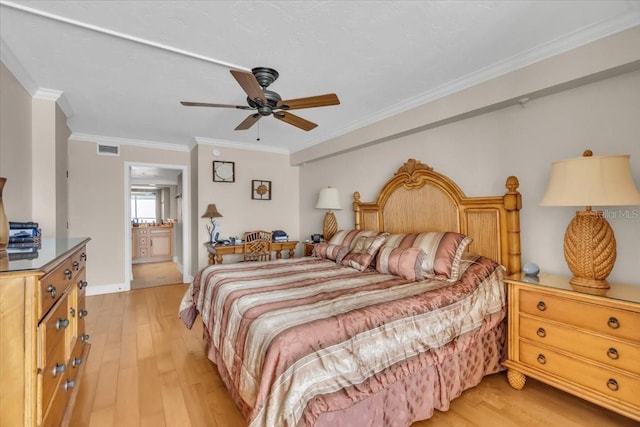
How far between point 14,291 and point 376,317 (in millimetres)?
1562

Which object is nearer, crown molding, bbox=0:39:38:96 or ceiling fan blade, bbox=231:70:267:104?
ceiling fan blade, bbox=231:70:267:104

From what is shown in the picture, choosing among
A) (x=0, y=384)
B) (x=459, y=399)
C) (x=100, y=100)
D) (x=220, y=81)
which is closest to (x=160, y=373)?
(x=0, y=384)

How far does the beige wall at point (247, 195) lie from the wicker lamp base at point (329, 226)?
100 cm

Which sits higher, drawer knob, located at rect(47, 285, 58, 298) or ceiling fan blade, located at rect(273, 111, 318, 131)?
ceiling fan blade, located at rect(273, 111, 318, 131)

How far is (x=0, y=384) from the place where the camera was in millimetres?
1020

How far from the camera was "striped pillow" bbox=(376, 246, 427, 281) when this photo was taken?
8.00 feet

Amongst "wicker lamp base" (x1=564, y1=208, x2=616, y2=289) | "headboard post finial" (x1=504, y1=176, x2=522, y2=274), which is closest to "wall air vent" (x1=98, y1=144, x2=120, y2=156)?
"headboard post finial" (x1=504, y1=176, x2=522, y2=274)

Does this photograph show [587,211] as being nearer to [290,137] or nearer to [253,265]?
[253,265]

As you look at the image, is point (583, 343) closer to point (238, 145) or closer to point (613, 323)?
point (613, 323)

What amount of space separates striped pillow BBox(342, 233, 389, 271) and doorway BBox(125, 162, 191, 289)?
3.42m

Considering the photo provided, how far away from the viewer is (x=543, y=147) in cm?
235

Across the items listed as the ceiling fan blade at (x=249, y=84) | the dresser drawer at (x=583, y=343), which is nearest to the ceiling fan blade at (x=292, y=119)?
the ceiling fan blade at (x=249, y=84)

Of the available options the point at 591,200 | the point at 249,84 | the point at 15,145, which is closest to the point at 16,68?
the point at 15,145

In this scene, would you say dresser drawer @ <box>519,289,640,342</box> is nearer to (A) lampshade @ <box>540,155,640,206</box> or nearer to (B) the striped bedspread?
(B) the striped bedspread
